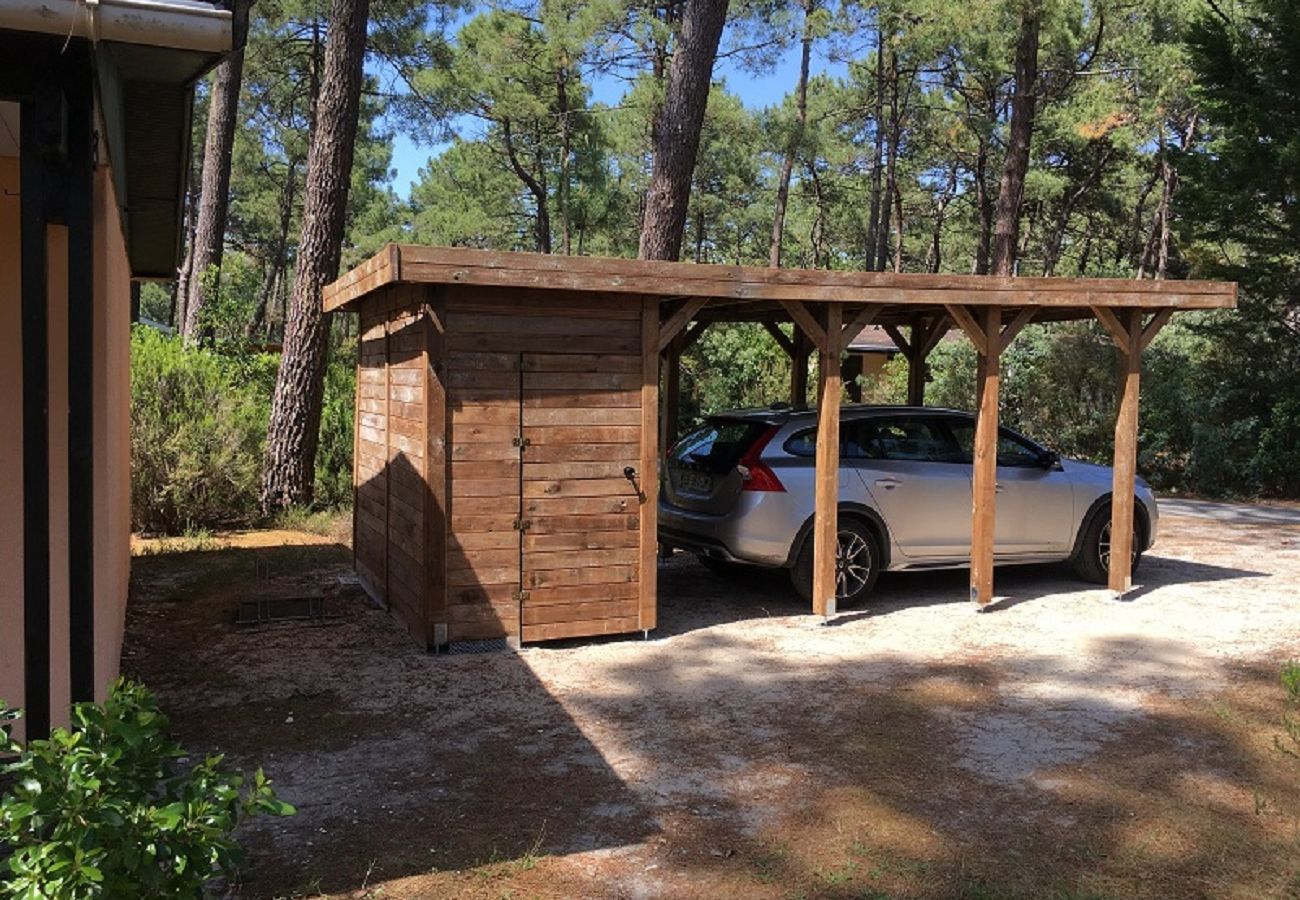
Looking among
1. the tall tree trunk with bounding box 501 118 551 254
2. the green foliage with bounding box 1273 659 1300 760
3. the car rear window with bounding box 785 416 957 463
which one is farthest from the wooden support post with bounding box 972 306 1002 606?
the tall tree trunk with bounding box 501 118 551 254

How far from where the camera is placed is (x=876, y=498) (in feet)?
27.7

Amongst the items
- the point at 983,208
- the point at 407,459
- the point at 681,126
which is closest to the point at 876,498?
the point at 407,459

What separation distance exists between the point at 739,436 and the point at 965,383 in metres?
14.3

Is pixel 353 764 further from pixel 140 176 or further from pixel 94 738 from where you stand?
pixel 140 176

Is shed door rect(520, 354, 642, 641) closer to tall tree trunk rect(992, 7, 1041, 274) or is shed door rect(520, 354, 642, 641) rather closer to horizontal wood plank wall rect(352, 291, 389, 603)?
horizontal wood plank wall rect(352, 291, 389, 603)

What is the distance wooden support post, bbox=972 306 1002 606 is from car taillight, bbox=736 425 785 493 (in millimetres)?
1625

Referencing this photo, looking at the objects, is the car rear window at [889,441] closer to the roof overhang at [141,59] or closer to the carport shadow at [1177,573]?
the carport shadow at [1177,573]

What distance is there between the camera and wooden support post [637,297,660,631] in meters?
7.33

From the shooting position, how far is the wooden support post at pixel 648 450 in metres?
7.33

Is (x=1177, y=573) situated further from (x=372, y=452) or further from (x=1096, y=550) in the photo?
(x=372, y=452)

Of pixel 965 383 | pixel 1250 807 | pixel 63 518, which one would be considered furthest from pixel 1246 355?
pixel 63 518

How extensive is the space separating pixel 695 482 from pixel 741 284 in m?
2.01

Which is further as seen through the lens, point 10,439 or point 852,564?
point 852,564

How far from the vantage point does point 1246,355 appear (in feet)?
60.7
